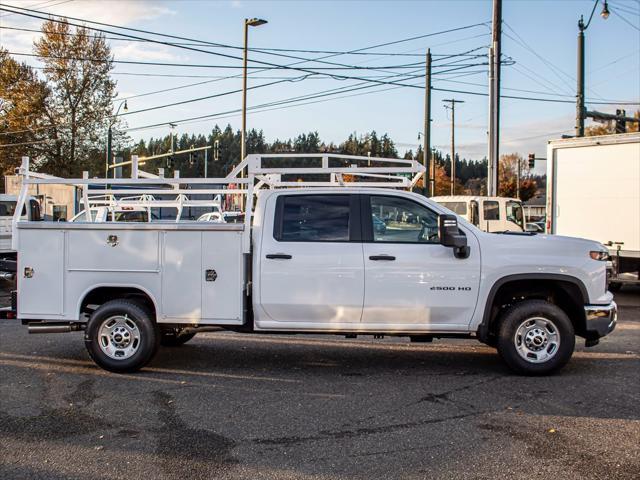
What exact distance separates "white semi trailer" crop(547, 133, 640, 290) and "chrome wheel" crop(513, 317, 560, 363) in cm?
736

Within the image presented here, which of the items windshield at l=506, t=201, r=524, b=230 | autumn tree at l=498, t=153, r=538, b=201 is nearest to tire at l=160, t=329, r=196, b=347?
windshield at l=506, t=201, r=524, b=230

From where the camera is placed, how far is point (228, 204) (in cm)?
1273

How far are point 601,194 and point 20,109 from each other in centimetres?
4094

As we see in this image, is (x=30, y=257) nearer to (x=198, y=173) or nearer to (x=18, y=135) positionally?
(x=18, y=135)

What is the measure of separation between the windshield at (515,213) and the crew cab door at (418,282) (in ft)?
39.2

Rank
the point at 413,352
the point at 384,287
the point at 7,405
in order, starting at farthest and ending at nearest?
the point at 413,352 → the point at 384,287 → the point at 7,405

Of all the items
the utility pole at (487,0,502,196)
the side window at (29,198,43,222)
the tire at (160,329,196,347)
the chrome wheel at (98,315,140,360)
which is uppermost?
the utility pole at (487,0,502,196)

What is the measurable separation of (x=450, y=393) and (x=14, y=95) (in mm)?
46122

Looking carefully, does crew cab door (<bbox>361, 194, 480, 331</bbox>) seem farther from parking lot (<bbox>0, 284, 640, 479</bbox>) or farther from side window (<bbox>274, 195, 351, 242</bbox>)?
parking lot (<bbox>0, 284, 640, 479</bbox>)

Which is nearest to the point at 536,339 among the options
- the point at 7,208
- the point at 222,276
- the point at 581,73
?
A: the point at 222,276

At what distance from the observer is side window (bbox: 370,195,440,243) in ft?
23.4

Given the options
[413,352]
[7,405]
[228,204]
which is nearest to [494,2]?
[228,204]

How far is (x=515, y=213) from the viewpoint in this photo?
18.7 m

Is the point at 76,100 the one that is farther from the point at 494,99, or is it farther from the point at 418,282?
the point at 418,282
